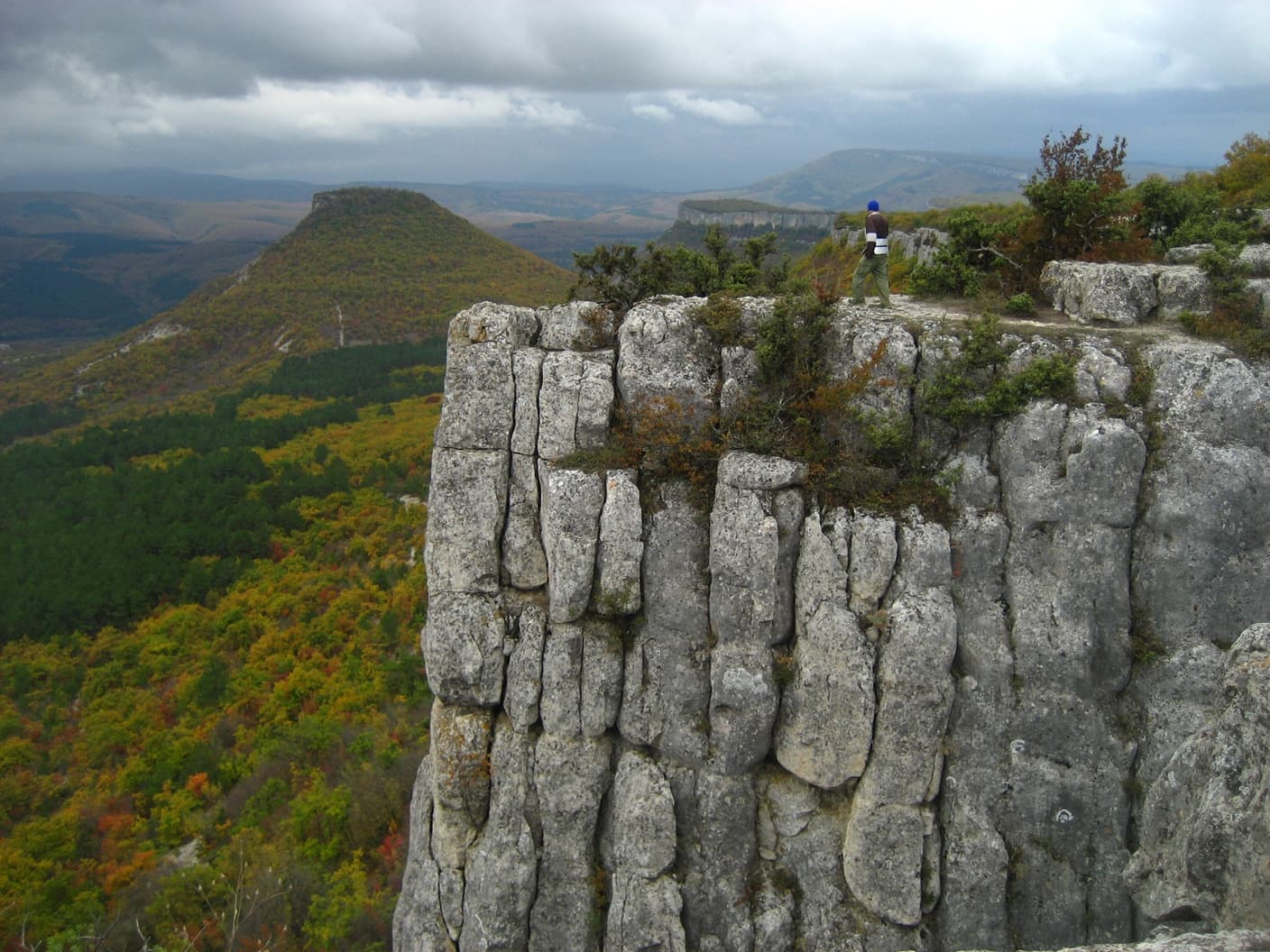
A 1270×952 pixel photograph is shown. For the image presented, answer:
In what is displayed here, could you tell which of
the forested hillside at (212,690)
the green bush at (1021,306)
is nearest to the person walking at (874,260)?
the green bush at (1021,306)

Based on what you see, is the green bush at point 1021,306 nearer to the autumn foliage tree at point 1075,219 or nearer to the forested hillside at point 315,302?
the autumn foliage tree at point 1075,219

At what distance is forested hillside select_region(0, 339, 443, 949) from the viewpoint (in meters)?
30.9

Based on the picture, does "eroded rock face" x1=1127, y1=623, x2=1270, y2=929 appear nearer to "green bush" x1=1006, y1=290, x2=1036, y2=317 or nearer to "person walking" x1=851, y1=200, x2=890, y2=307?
"green bush" x1=1006, y1=290, x2=1036, y2=317

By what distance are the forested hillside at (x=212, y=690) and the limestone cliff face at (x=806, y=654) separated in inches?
311

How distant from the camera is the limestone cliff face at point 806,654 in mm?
15141

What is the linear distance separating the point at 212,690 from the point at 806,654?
43745 millimetres

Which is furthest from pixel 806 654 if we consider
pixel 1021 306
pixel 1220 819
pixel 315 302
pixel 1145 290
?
pixel 315 302

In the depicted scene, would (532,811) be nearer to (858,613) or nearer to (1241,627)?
(858,613)

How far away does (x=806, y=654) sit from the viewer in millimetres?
16375

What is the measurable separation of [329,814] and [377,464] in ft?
157

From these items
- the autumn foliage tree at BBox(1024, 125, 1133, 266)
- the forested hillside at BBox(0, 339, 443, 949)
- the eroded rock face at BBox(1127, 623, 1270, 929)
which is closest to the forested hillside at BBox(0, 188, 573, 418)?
the forested hillside at BBox(0, 339, 443, 949)

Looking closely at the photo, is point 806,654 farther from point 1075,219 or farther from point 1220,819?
point 1075,219

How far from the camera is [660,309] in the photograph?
18.1m

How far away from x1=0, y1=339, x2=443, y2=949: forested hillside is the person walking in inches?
844
